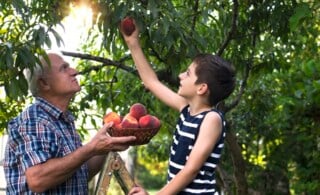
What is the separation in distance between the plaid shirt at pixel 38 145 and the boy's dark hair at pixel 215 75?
2.02 ft

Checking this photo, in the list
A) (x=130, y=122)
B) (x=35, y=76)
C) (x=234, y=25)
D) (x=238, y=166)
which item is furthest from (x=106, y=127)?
(x=238, y=166)

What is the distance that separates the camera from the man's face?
8.45ft

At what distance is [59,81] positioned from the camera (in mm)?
2578

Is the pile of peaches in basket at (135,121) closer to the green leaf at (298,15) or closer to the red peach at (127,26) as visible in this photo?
the red peach at (127,26)

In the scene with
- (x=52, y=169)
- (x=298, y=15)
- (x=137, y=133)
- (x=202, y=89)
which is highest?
(x=298, y=15)

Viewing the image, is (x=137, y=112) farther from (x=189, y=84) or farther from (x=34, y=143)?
(x=34, y=143)

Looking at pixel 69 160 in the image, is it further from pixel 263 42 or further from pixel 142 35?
pixel 263 42

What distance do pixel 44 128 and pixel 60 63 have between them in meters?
0.36

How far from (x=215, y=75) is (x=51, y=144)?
0.71 meters

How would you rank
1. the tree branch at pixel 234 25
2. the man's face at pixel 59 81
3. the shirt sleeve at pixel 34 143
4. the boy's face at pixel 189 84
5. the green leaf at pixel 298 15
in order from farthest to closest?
the tree branch at pixel 234 25 < the green leaf at pixel 298 15 < the man's face at pixel 59 81 < the boy's face at pixel 189 84 < the shirt sleeve at pixel 34 143

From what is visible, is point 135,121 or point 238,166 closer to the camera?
point 135,121

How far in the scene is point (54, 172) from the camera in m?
2.29

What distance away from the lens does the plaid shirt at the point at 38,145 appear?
2326mm

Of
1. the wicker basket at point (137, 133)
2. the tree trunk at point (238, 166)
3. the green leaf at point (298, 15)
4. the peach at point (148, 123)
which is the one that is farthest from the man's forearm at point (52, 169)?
the tree trunk at point (238, 166)
